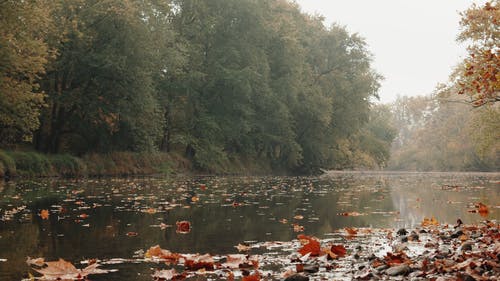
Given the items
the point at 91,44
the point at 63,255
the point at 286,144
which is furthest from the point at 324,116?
the point at 63,255

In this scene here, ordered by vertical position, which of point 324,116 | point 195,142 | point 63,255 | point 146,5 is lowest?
point 63,255

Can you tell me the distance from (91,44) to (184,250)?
81.3 feet

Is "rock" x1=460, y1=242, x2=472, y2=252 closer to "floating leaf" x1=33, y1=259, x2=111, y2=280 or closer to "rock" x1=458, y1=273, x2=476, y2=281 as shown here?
"rock" x1=458, y1=273, x2=476, y2=281

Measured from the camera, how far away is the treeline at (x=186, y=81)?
84.0ft

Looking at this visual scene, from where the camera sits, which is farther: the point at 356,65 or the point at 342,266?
the point at 356,65

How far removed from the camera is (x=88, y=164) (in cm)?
2795

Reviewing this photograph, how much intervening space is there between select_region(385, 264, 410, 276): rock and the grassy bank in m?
20.1

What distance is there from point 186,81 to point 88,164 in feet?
36.3

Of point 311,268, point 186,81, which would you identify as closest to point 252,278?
point 311,268

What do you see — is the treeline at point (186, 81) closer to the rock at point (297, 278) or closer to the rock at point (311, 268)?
A: the rock at point (311, 268)

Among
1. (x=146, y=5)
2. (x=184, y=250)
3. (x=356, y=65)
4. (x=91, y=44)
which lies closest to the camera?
(x=184, y=250)

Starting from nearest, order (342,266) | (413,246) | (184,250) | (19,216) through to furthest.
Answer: (342,266)
(184,250)
(413,246)
(19,216)

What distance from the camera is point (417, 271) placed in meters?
4.55

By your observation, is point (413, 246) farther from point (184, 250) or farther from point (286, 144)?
point (286, 144)
